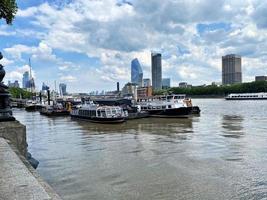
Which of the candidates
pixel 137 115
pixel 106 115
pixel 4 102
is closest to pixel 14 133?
pixel 4 102

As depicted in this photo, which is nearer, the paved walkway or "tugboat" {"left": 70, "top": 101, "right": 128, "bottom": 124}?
the paved walkway

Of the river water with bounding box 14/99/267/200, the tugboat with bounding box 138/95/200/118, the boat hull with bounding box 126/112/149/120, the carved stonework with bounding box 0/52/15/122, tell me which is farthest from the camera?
the tugboat with bounding box 138/95/200/118

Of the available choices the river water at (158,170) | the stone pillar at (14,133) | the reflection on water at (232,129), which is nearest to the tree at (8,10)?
the stone pillar at (14,133)

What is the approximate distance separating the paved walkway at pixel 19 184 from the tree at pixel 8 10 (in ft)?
10.6

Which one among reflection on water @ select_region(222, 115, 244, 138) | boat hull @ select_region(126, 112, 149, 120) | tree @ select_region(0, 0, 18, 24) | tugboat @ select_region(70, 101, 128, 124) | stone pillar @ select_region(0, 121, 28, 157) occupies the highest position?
tree @ select_region(0, 0, 18, 24)

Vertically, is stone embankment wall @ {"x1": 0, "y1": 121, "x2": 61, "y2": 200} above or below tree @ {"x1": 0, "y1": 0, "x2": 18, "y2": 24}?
below

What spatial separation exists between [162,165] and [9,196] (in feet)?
47.4

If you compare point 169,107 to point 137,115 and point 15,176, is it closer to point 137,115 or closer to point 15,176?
point 137,115

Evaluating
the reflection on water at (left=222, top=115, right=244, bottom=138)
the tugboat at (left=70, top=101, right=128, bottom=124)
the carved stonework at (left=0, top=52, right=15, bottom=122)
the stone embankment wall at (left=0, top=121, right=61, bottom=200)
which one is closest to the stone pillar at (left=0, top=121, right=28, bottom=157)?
the stone embankment wall at (left=0, top=121, right=61, bottom=200)

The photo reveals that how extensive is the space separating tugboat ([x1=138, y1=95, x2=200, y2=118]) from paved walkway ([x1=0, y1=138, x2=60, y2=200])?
57.6m

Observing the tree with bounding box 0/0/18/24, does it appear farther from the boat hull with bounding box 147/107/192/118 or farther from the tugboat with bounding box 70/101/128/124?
the boat hull with bounding box 147/107/192/118

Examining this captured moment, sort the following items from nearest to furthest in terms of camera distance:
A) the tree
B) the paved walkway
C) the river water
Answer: the paved walkway, the tree, the river water

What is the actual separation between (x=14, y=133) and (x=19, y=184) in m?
5.23

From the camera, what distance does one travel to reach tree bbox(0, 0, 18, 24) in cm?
702
